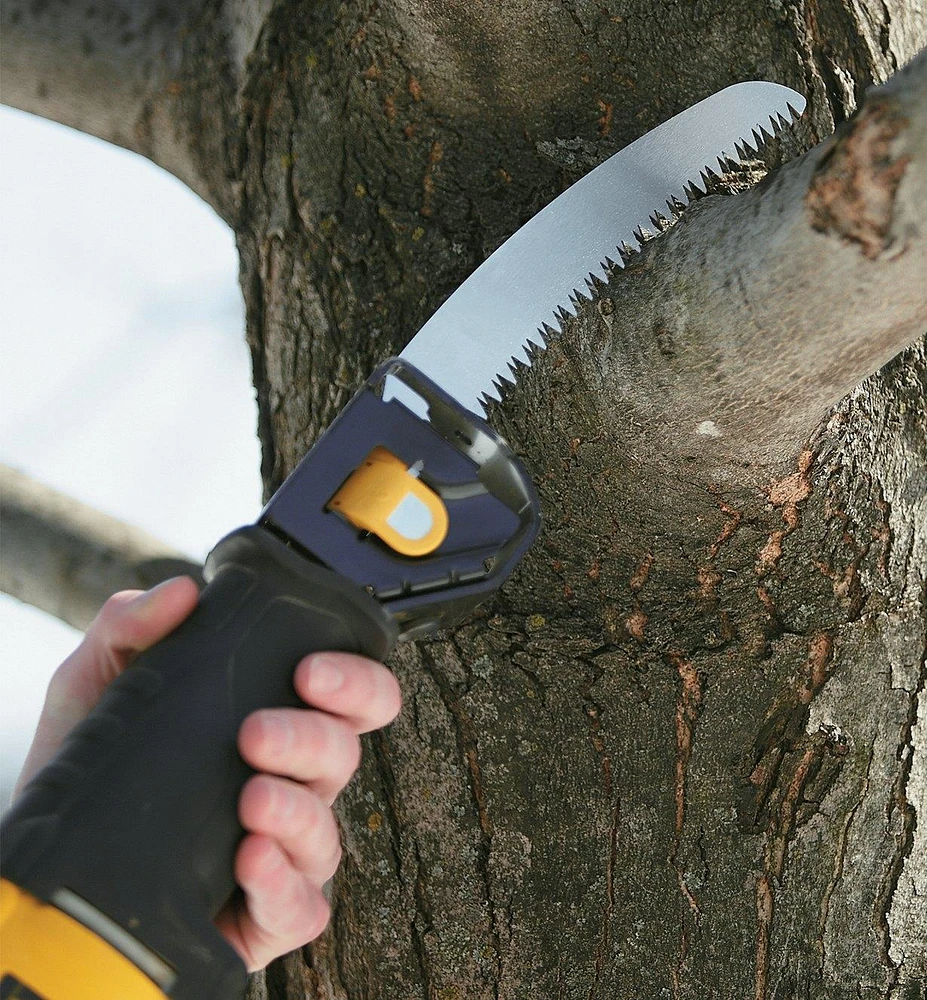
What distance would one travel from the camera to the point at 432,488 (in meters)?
0.96

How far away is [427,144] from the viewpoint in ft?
3.98

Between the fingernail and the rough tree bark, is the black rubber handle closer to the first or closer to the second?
the fingernail

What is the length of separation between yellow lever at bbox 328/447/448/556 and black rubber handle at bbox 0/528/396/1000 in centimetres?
6

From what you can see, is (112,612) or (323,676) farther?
(112,612)

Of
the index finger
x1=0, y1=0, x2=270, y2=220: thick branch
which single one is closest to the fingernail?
the index finger

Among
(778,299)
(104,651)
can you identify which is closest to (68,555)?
(104,651)

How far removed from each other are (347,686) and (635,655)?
0.35 meters

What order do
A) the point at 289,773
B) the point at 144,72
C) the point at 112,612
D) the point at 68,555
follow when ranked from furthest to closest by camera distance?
the point at 68,555
the point at 144,72
the point at 112,612
the point at 289,773

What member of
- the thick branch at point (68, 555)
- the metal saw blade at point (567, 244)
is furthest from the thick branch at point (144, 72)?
the thick branch at point (68, 555)

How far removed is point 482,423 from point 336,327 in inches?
12.9

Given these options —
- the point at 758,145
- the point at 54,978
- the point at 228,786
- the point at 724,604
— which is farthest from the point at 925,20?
the point at 54,978

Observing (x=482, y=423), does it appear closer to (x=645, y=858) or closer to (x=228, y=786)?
(x=228, y=786)

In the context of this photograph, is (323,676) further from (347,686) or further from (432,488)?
(432,488)

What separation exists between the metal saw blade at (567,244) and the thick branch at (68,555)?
797 mm
